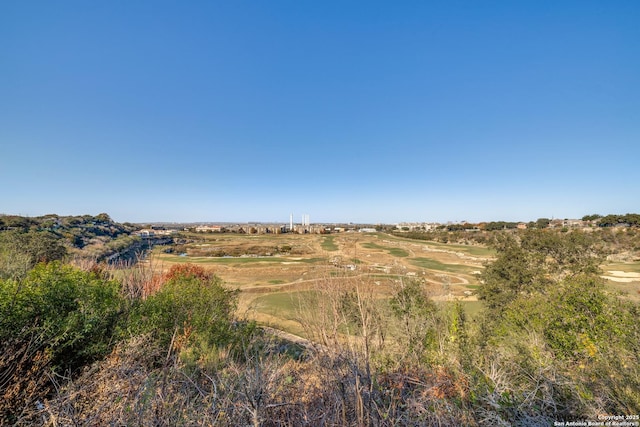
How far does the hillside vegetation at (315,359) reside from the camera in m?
2.74

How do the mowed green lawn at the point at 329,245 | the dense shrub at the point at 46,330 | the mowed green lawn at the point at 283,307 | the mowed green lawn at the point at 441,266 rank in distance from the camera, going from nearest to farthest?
the dense shrub at the point at 46,330
the mowed green lawn at the point at 329,245
the mowed green lawn at the point at 283,307
the mowed green lawn at the point at 441,266

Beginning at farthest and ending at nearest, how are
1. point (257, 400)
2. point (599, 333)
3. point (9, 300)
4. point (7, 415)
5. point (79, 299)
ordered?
point (599, 333) → point (79, 299) → point (9, 300) → point (7, 415) → point (257, 400)

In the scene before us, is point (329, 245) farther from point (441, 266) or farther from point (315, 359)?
point (441, 266)

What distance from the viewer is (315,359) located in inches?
138

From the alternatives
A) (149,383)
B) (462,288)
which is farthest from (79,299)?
(462,288)

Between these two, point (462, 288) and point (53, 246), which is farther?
point (462, 288)

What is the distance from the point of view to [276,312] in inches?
993

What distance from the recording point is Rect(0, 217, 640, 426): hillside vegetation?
108 inches

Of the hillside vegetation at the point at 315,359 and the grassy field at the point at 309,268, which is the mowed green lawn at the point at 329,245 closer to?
the grassy field at the point at 309,268

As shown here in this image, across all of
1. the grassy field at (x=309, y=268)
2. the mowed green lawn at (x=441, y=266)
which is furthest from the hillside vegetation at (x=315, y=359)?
the mowed green lawn at (x=441, y=266)

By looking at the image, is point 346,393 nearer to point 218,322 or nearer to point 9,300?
point 9,300

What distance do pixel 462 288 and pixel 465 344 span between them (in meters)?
28.0

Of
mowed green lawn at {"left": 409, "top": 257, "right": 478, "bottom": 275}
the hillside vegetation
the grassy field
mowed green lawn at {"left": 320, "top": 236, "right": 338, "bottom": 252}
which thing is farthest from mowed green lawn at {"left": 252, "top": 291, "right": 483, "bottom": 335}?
mowed green lawn at {"left": 409, "top": 257, "right": 478, "bottom": 275}

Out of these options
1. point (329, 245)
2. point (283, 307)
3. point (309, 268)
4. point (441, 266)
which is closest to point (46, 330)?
point (309, 268)
